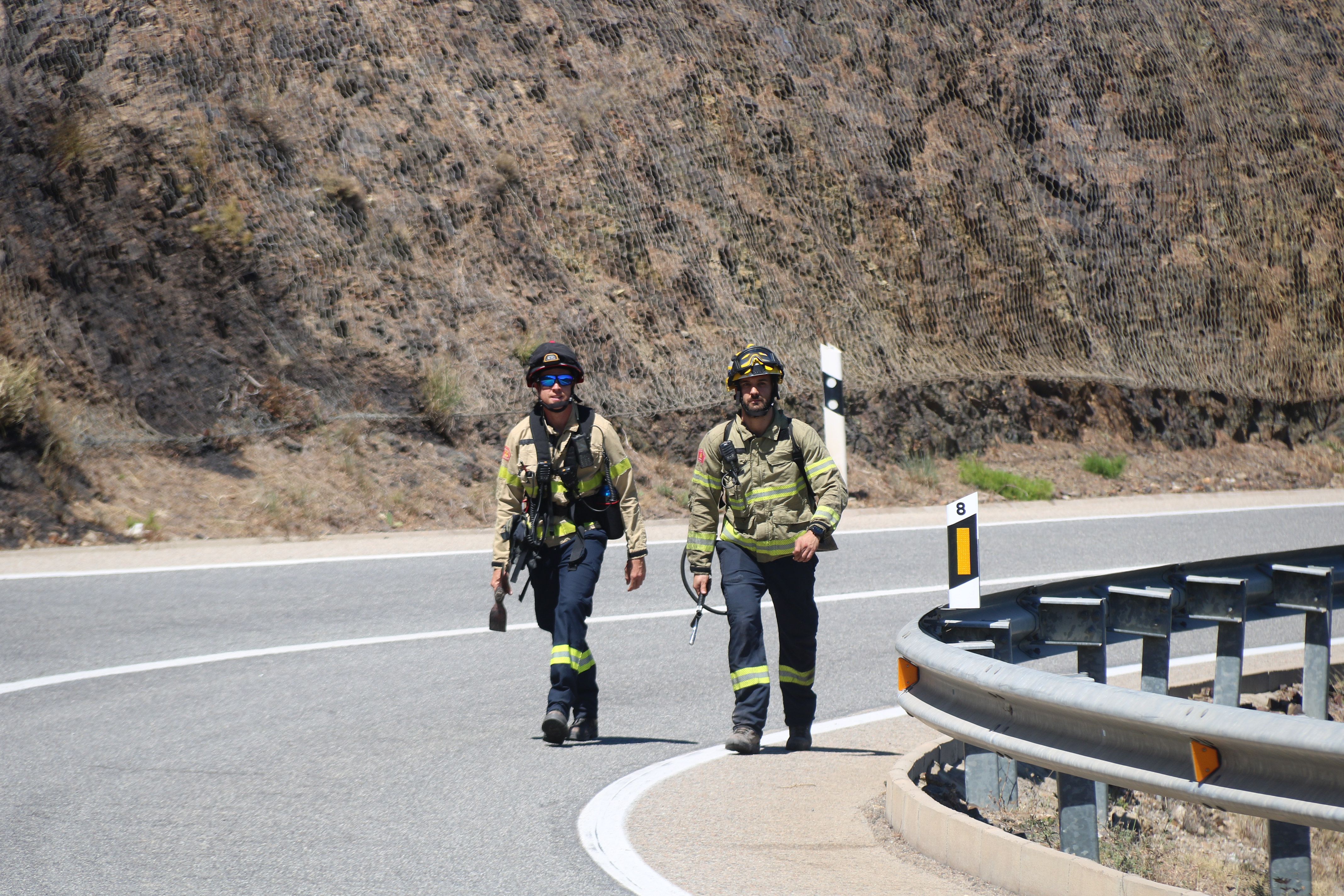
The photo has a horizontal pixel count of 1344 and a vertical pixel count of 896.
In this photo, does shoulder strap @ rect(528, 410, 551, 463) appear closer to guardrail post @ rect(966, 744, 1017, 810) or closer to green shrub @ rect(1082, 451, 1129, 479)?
guardrail post @ rect(966, 744, 1017, 810)

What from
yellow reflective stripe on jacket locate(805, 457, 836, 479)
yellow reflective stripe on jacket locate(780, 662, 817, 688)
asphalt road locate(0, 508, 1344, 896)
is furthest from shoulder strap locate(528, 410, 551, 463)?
yellow reflective stripe on jacket locate(780, 662, 817, 688)

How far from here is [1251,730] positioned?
338cm

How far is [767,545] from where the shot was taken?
6617 mm

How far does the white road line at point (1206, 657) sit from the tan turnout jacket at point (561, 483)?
3.36 m

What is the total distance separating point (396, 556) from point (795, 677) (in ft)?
20.8

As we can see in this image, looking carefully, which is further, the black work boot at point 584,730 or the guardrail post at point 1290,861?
the black work boot at point 584,730

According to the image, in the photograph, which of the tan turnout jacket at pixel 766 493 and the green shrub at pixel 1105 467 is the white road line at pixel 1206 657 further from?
the green shrub at pixel 1105 467

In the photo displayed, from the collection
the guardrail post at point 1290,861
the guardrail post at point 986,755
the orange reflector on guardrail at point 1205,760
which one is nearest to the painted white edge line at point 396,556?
the guardrail post at point 986,755

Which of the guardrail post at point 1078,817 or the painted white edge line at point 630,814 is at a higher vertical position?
the guardrail post at point 1078,817

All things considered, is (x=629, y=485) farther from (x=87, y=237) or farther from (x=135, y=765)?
(x=87, y=237)

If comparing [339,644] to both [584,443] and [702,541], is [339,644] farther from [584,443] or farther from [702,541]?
[702,541]

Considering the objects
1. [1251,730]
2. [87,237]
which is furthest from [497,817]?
[87,237]

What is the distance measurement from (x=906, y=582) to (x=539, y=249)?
1080cm

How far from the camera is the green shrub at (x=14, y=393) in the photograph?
44.3ft
